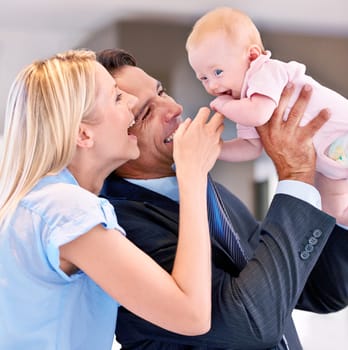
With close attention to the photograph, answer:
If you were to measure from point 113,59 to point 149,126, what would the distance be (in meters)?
0.17

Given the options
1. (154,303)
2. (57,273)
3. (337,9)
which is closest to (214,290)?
(154,303)

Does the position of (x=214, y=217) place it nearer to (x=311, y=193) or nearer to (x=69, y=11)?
(x=311, y=193)

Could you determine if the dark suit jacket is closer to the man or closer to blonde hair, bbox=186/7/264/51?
the man

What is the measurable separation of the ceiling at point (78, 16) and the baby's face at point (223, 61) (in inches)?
104

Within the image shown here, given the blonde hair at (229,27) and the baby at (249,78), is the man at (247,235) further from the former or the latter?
the blonde hair at (229,27)

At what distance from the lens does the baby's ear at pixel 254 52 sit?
4.22 ft

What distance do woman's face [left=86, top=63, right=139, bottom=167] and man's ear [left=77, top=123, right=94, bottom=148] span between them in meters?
0.01

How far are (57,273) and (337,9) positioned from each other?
149 inches

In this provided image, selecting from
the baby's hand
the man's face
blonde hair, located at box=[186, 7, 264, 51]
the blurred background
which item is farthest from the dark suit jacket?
Answer: the blurred background

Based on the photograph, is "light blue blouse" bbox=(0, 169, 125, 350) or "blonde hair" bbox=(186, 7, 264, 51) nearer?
"light blue blouse" bbox=(0, 169, 125, 350)

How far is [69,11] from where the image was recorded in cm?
388

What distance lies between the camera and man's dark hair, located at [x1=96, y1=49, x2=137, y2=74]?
1.46m

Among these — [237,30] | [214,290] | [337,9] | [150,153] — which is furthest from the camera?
[337,9]

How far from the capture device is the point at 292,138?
4.09 ft
